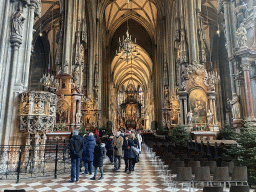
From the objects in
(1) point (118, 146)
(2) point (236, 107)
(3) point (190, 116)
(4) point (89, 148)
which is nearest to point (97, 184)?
(4) point (89, 148)

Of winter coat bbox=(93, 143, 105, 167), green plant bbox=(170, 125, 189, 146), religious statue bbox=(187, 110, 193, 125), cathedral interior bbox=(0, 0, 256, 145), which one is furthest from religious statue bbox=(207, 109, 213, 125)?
winter coat bbox=(93, 143, 105, 167)

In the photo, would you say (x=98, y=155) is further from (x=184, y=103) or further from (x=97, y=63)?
(x=97, y=63)

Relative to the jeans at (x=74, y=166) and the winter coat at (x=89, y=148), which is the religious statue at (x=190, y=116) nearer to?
the winter coat at (x=89, y=148)

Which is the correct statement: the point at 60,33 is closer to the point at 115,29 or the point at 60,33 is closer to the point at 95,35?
the point at 95,35

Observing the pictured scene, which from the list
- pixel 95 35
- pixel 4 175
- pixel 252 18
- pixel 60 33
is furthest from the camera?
pixel 95 35

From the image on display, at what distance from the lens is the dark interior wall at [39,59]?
79.3 ft

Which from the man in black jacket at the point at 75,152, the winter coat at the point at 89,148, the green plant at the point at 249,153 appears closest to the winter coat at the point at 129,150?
the winter coat at the point at 89,148

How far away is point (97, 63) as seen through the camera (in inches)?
960

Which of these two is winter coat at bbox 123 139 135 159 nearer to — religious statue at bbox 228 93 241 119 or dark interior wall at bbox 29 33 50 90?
religious statue at bbox 228 93 241 119

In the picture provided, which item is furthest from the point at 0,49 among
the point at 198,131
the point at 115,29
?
the point at 115,29

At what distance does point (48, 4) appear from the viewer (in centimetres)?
2130

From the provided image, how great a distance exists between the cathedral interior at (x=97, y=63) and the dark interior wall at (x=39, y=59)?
0.38ft

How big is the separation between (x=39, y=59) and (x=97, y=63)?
24.7ft

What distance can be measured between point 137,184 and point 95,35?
2256cm
